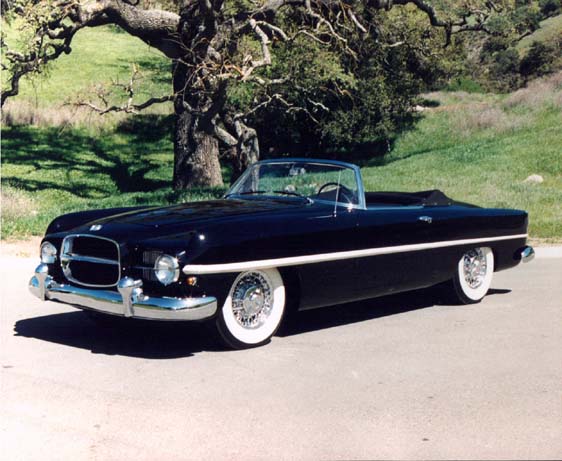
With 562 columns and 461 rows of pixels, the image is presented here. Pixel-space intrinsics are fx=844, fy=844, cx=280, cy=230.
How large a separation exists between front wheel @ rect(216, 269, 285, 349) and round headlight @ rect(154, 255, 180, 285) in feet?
1.54

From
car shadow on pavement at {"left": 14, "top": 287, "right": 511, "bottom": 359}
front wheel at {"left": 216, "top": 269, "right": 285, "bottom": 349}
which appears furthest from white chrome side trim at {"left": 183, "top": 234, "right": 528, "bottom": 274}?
car shadow on pavement at {"left": 14, "top": 287, "right": 511, "bottom": 359}

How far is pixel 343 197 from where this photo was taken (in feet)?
23.9

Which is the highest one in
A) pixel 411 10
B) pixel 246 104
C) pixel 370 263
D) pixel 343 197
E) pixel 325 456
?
pixel 411 10

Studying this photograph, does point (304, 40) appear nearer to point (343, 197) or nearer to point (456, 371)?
point (343, 197)

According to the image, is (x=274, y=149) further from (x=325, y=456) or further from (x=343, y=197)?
(x=325, y=456)

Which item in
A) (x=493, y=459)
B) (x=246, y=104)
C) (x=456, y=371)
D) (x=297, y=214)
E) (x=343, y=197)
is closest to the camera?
(x=493, y=459)

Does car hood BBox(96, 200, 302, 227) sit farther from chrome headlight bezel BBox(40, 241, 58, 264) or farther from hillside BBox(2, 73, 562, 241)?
hillside BBox(2, 73, 562, 241)

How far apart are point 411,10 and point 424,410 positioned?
1055 inches

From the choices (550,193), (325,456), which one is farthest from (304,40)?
(325,456)

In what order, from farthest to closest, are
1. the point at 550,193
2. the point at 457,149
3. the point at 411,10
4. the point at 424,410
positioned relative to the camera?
the point at 411,10, the point at 457,149, the point at 550,193, the point at 424,410

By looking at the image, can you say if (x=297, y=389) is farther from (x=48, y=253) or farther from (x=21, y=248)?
(x=21, y=248)

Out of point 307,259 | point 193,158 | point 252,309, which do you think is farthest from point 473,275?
point 193,158

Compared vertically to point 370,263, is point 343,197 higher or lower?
higher

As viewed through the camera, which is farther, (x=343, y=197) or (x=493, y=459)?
(x=343, y=197)
